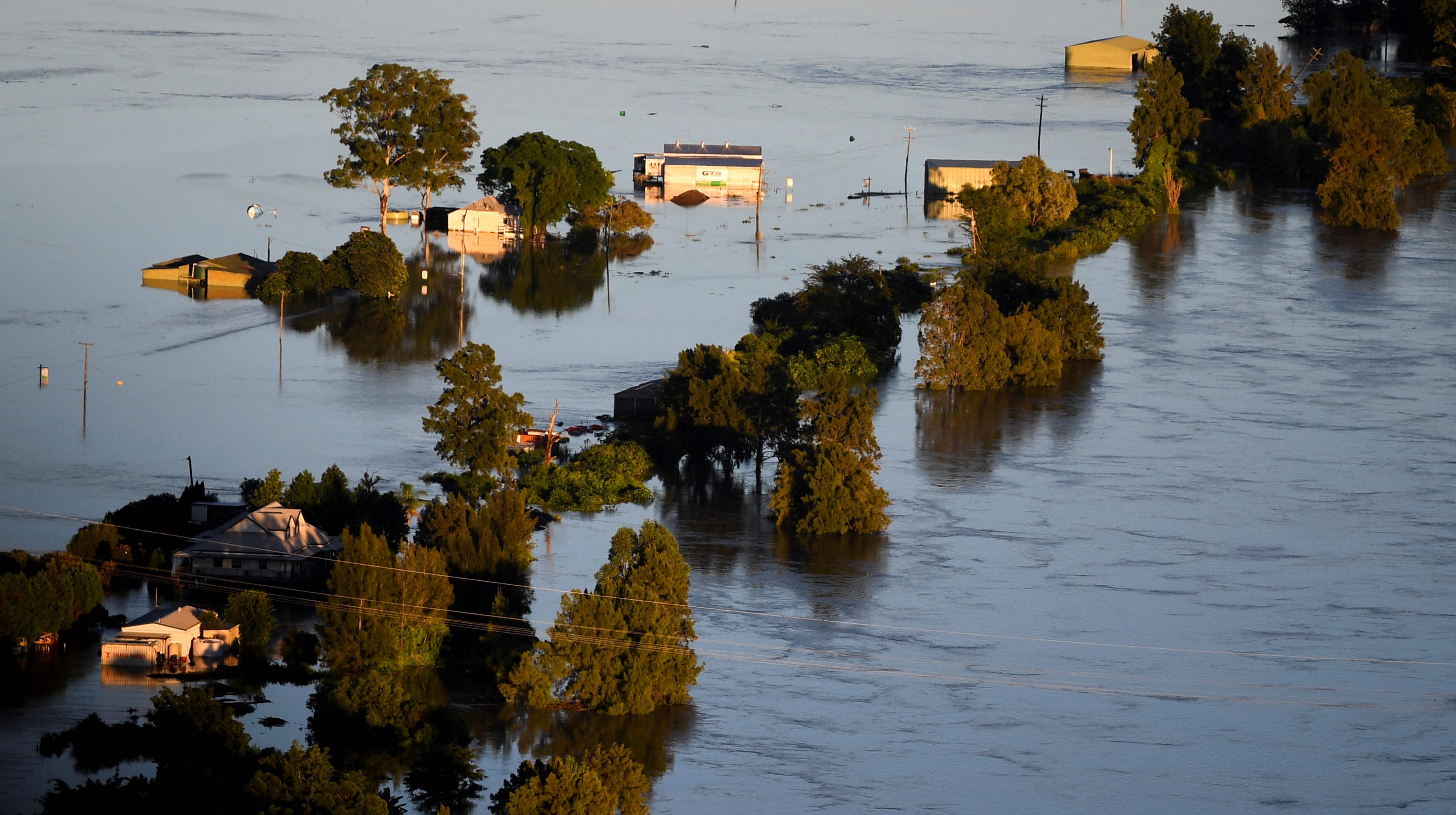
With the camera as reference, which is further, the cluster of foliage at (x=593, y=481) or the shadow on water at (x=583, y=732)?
the cluster of foliage at (x=593, y=481)

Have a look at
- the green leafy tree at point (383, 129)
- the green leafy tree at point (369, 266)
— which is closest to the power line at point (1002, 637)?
the green leafy tree at point (369, 266)

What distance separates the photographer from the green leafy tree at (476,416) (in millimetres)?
33406

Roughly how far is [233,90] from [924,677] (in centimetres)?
6155

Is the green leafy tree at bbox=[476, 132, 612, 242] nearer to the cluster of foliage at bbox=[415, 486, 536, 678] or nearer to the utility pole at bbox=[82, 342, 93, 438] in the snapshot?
the utility pole at bbox=[82, 342, 93, 438]

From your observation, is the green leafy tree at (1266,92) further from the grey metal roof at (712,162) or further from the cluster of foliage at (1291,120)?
the grey metal roof at (712,162)

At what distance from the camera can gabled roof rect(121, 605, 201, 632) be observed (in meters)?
26.3

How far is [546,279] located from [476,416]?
21.7 metres

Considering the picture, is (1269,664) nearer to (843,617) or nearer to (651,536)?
(843,617)

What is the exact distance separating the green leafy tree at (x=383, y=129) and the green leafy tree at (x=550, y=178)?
3299 mm

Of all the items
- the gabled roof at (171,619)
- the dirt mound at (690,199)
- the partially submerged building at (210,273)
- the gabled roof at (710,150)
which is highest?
the gabled roof at (710,150)

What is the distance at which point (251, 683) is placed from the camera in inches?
1015

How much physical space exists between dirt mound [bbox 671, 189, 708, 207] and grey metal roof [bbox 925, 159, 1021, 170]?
8.20 metres

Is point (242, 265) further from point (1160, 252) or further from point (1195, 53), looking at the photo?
point (1195, 53)

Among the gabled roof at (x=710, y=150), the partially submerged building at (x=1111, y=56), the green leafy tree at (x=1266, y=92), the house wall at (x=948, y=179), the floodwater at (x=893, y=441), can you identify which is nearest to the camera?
the floodwater at (x=893, y=441)
